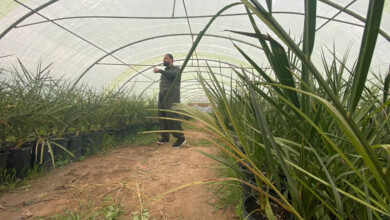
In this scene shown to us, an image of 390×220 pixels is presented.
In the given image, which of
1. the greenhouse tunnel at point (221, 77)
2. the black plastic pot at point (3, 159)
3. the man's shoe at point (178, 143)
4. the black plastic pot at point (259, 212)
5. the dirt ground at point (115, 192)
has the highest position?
the greenhouse tunnel at point (221, 77)

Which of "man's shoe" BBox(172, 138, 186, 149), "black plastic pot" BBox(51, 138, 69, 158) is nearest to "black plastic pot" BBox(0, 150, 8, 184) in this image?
"black plastic pot" BBox(51, 138, 69, 158)

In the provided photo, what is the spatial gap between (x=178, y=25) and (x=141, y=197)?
4.29 metres

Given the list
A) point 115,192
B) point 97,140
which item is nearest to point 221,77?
point 115,192

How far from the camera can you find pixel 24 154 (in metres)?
1.57

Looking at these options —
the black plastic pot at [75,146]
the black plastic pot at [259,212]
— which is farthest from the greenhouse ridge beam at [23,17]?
the black plastic pot at [259,212]

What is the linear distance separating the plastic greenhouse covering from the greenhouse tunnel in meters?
0.02

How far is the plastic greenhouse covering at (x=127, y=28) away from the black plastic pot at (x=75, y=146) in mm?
1251

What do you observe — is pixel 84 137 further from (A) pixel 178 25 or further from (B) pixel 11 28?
(A) pixel 178 25

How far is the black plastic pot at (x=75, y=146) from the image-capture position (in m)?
2.15

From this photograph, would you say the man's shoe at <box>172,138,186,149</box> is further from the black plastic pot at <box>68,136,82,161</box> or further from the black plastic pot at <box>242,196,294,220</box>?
the black plastic pot at <box>242,196,294,220</box>

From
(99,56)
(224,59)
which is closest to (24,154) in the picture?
(99,56)

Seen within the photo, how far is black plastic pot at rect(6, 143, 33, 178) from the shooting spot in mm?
1518

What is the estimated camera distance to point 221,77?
2.58 ft

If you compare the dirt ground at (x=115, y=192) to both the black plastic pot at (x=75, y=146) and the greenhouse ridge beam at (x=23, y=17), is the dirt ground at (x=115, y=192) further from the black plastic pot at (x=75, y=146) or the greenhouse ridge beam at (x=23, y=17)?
the greenhouse ridge beam at (x=23, y=17)
